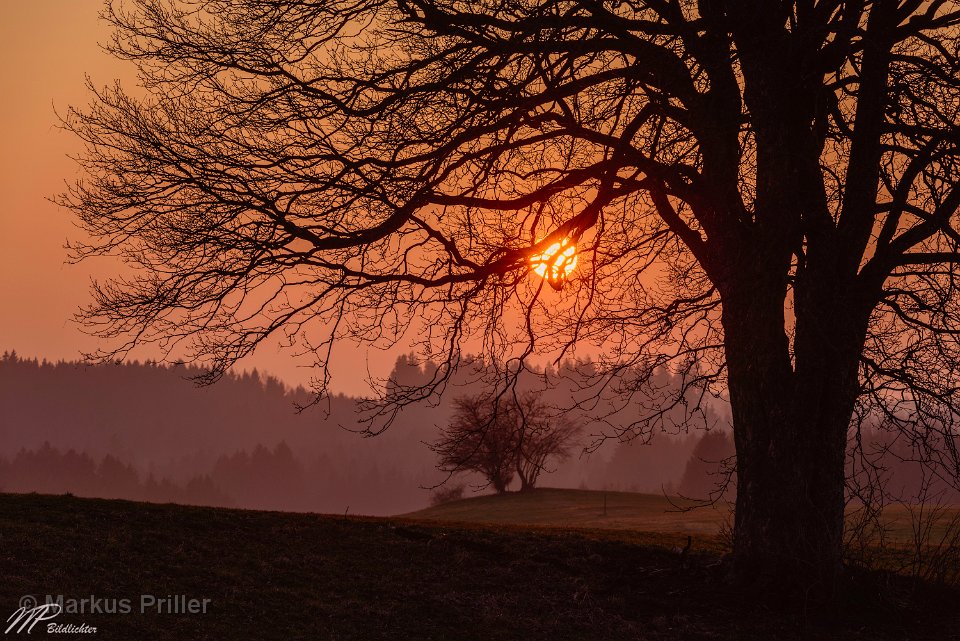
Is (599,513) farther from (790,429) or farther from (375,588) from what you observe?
(375,588)

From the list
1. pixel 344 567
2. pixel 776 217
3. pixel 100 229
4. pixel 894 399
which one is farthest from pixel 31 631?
pixel 894 399

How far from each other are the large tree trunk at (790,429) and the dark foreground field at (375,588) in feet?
1.92

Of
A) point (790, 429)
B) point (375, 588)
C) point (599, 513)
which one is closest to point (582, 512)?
point (599, 513)

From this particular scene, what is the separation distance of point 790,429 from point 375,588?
5.32 meters

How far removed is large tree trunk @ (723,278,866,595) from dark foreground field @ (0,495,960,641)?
0.58 m

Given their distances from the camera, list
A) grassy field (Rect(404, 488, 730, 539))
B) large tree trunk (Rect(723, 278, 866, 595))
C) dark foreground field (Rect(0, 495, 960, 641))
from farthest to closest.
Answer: grassy field (Rect(404, 488, 730, 539)) → large tree trunk (Rect(723, 278, 866, 595)) → dark foreground field (Rect(0, 495, 960, 641))

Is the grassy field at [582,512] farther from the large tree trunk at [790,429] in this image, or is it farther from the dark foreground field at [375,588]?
the large tree trunk at [790,429]

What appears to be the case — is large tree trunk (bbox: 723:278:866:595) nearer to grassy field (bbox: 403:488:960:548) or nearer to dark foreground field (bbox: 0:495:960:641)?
dark foreground field (bbox: 0:495:960:641)

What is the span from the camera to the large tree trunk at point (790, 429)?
9.02 metres

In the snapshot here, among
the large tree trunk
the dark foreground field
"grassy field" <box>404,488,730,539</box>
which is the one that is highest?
the large tree trunk

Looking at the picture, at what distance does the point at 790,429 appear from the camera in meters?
9.16

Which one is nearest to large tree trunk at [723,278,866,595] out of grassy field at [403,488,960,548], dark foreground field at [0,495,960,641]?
dark foreground field at [0,495,960,641]

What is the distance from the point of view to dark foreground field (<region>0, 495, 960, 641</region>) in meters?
7.54

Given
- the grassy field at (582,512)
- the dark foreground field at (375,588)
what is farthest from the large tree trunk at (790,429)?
the grassy field at (582,512)
